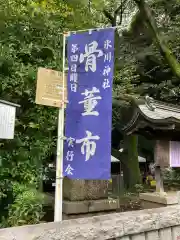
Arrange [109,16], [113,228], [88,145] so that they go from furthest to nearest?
[109,16]
[88,145]
[113,228]

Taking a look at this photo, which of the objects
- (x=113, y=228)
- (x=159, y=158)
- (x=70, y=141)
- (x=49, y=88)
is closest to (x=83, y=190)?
(x=159, y=158)

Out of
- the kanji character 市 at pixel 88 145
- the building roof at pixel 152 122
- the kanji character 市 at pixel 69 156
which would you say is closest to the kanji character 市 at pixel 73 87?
the kanji character 市 at pixel 88 145

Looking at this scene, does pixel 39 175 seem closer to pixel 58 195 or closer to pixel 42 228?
pixel 58 195

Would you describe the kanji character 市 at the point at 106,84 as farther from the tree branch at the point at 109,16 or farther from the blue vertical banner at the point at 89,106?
the tree branch at the point at 109,16

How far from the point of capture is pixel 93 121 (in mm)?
4430

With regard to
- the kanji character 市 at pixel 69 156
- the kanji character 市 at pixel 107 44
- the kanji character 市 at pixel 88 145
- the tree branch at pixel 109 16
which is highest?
the tree branch at pixel 109 16

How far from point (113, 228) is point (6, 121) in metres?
2.86

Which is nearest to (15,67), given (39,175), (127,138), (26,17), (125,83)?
(26,17)

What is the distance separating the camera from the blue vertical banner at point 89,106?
14.3 ft

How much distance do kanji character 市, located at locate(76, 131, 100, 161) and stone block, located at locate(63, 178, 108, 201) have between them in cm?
221

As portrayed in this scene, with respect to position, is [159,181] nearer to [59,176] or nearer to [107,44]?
[59,176]

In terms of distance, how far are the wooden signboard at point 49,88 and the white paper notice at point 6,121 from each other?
1437 mm

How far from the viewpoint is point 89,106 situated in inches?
176

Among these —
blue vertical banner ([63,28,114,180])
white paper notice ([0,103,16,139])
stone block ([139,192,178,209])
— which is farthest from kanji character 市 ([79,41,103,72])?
stone block ([139,192,178,209])
